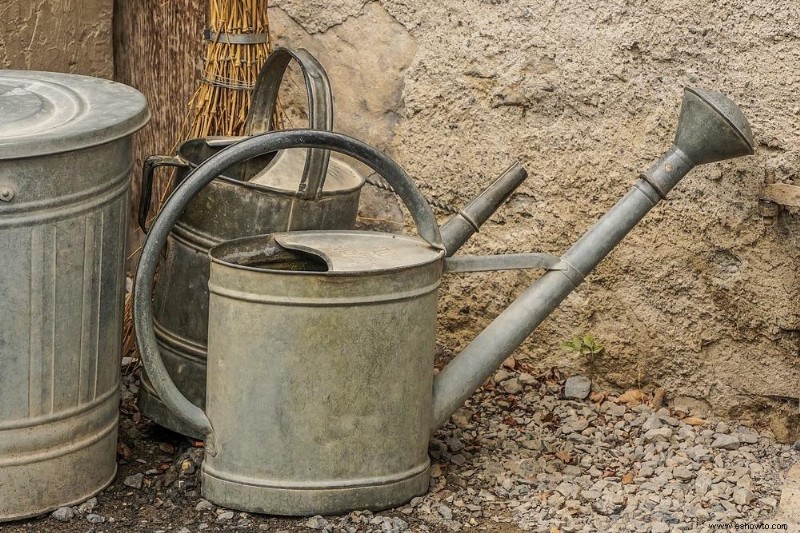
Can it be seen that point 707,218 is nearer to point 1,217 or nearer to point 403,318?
point 403,318

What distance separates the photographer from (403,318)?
8.09 feet

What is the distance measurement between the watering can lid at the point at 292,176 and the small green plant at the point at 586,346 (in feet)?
2.43

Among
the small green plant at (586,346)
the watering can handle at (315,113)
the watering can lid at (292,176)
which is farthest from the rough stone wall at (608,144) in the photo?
the watering can handle at (315,113)

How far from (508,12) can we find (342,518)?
4.41 feet

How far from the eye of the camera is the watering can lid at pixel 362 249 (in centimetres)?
244

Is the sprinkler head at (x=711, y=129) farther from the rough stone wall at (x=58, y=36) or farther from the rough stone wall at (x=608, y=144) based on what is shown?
the rough stone wall at (x=58, y=36)

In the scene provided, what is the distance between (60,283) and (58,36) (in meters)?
1.47

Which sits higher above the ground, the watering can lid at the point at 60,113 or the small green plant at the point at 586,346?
the watering can lid at the point at 60,113

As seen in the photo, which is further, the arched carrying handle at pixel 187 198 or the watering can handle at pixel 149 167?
the watering can handle at pixel 149 167

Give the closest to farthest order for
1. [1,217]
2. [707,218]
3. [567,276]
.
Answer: [1,217] → [567,276] → [707,218]

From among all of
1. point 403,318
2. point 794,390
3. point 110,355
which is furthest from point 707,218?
point 110,355

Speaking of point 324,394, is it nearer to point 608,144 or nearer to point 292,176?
point 292,176

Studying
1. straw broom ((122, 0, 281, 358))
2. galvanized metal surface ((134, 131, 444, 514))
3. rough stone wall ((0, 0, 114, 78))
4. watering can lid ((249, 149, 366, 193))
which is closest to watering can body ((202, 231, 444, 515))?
galvanized metal surface ((134, 131, 444, 514))

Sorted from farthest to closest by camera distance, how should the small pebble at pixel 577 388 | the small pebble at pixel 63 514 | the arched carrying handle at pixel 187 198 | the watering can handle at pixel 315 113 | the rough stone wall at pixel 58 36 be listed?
the rough stone wall at pixel 58 36 < the small pebble at pixel 577 388 < the watering can handle at pixel 315 113 < the small pebble at pixel 63 514 < the arched carrying handle at pixel 187 198
